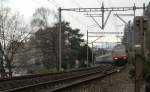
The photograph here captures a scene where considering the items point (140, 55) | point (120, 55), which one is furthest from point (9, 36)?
point (140, 55)

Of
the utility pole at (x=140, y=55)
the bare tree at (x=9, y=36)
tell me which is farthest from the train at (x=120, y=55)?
the utility pole at (x=140, y=55)

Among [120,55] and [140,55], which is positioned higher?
[140,55]

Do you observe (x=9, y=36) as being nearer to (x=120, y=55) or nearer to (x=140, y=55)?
(x=120, y=55)

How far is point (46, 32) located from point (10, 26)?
2293 cm

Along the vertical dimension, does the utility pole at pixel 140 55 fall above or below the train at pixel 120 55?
above

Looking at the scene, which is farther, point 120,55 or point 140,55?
point 120,55

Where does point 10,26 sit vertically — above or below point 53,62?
above

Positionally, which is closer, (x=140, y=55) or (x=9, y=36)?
(x=140, y=55)

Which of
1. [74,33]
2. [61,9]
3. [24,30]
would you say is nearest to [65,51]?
[74,33]

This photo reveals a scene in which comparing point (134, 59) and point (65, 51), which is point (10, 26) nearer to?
point (65, 51)

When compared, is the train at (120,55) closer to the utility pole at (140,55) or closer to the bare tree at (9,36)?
the bare tree at (9,36)

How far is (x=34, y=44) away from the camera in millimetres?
78750

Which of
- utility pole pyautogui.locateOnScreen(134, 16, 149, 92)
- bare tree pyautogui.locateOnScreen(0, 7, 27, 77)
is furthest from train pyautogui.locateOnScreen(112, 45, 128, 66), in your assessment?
utility pole pyautogui.locateOnScreen(134, 16, 149, 92)

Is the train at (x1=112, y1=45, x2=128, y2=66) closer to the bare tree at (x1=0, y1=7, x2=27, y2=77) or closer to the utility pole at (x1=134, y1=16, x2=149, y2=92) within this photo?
the bare tree at (x1=0, y1=7, x2=27, y2=77)
